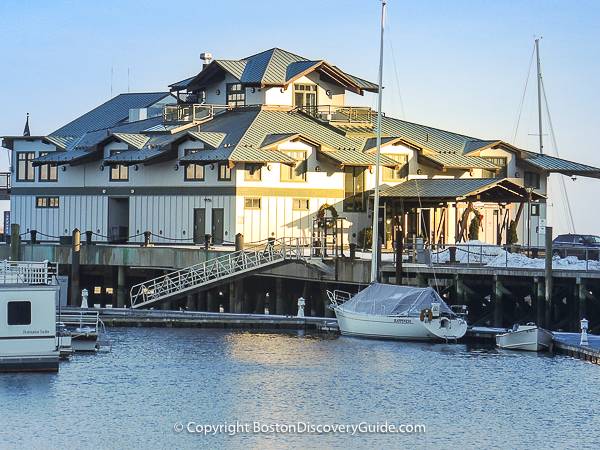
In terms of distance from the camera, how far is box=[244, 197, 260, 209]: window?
87562mm

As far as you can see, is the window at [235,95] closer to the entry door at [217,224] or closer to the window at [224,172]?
the window at [224,172]

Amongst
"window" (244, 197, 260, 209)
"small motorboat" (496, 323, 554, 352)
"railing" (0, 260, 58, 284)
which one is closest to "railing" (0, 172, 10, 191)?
"window" (244, 197, 260, 209)

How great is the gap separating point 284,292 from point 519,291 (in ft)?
43.3

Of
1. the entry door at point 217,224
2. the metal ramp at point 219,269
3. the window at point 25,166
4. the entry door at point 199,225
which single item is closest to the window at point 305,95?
the entry door at point 199,225

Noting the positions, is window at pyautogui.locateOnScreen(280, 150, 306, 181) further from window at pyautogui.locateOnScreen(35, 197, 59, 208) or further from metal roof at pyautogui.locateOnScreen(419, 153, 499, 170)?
window at pyautogui.locateOnScreen(35, 197, 59, 208)

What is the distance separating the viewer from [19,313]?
57531 mm

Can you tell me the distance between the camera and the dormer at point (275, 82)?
96.3 meters

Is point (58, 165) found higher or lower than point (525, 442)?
higher

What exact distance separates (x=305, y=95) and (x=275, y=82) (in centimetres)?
300

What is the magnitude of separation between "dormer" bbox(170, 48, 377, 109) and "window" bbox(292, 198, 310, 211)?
9.06 m

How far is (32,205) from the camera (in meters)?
98.1

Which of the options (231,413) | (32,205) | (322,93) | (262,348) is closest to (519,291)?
(262,348)

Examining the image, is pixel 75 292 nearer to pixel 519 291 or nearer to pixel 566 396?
pixel 519 291

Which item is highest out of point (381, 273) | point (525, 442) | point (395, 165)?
point (395, 165)
